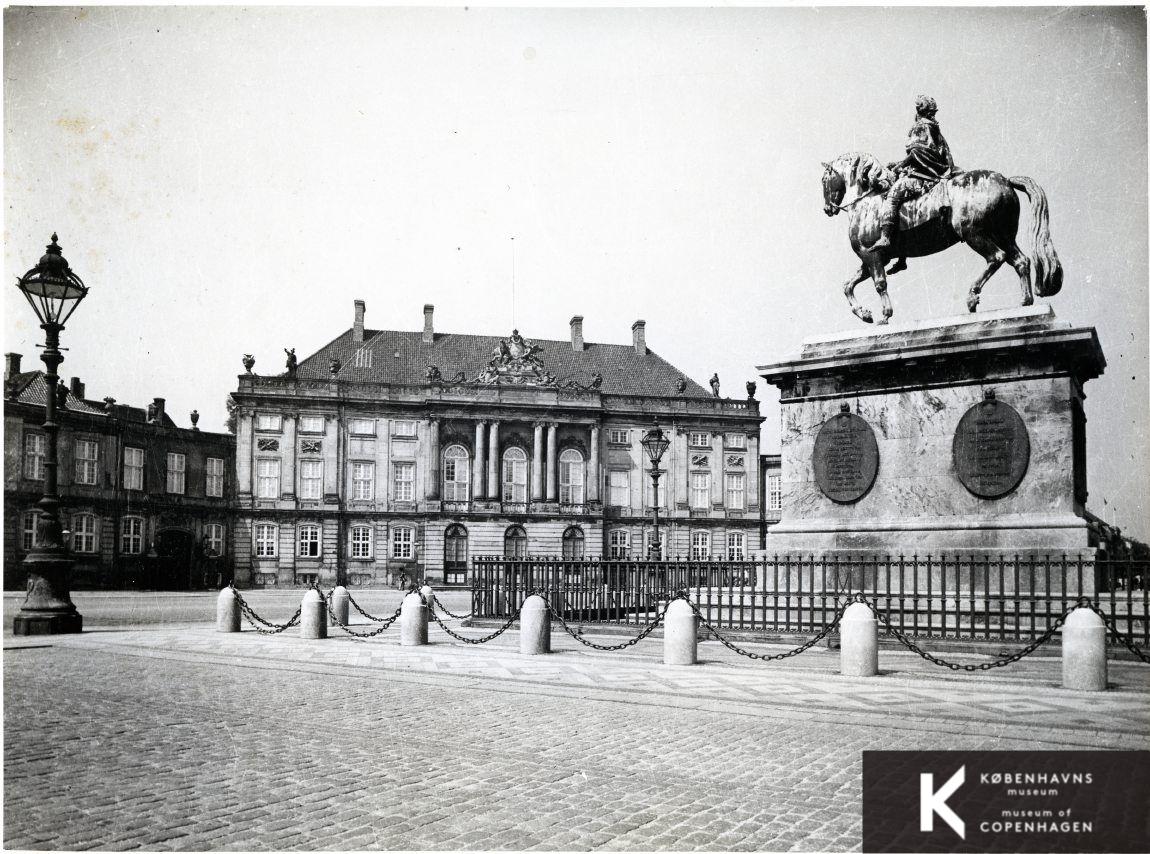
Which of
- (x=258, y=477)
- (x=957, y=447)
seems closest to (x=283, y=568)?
(x=258, y=477)

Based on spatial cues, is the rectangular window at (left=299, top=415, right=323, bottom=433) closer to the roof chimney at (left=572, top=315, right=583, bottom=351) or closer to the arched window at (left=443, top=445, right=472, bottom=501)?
the arched window at (left=443, top=445, right=472, bottom=501)

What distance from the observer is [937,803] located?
17.3 feet

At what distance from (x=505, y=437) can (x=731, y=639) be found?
1807 inches

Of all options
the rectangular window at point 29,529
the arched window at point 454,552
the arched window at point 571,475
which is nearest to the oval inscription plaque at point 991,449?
the rectangular window at point 29,529

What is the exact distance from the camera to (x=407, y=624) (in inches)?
572

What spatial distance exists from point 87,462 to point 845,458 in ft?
128

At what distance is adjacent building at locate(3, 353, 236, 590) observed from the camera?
1476 inches

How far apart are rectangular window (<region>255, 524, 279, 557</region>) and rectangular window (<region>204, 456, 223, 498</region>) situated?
298 centimetres

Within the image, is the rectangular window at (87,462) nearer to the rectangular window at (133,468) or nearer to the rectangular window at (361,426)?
the rectangular window at (133,468)

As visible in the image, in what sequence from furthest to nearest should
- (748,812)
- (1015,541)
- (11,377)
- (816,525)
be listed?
(11,377) → (816,525) → (1015,541) → (748,812)

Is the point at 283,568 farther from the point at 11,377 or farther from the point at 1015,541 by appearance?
the point at 1015,541

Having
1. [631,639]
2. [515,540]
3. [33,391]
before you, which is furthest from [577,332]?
[631,639]

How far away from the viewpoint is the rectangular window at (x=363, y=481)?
186 feet

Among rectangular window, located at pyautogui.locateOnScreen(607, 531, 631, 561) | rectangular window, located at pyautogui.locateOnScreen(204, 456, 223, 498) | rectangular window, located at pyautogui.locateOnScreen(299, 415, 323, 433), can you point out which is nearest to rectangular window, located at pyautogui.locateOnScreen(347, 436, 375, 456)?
rectangular window, located at pyautogui.locateOnScreen(299, 415, 323, 433)
